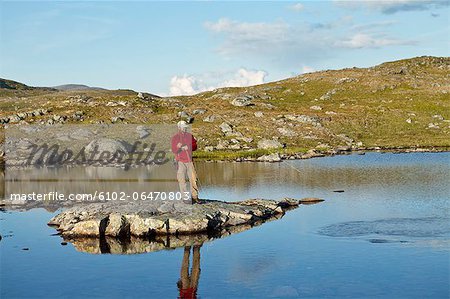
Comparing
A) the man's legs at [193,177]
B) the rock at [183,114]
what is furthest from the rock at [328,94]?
the man's legs at [193,177]

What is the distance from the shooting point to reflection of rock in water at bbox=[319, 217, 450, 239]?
4638cm

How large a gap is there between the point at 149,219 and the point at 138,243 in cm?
308

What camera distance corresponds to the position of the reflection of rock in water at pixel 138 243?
144ft

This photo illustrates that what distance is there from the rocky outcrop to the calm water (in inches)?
93.4

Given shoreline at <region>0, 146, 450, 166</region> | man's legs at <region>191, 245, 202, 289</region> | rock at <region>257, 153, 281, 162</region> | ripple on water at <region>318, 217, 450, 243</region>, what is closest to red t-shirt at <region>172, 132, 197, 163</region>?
man's legs at <region>191, 245, 202, 289</region>

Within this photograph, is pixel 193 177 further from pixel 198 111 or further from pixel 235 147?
pixel 198 111

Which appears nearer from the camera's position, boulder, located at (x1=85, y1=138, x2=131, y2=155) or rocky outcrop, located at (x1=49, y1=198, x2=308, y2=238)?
rocky outcrop, located at (x1=49, y1=198, x2=308, y2=238)

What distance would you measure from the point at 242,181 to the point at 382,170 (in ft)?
81.8

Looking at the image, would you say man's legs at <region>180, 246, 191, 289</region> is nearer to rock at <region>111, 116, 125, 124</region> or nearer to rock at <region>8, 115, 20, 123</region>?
rock at <region>111, 116, 125, 124</region>

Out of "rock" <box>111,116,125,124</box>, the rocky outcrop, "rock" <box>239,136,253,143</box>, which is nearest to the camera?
the rocky outcrop

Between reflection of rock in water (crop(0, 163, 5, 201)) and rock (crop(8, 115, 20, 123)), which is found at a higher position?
rock (crop(8, 115, 20, 123))

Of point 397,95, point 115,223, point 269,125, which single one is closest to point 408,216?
point 115,223

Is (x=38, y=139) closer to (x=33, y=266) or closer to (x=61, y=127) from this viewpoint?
(x=61, y=127)

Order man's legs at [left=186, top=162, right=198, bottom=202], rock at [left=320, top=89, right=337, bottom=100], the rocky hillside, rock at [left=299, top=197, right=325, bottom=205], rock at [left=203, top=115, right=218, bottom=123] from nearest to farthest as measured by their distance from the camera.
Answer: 1. man's legs at [left=186, top=162, right=198, bottom=202]
2. rock at [left=299, top=197, right=325, bottom=205]
3. the rocky hillside
4. rock at [left=203, top=115, right=218, bottom=123]
5. rock at [left=320, top=89, right=337, bottom=100]
